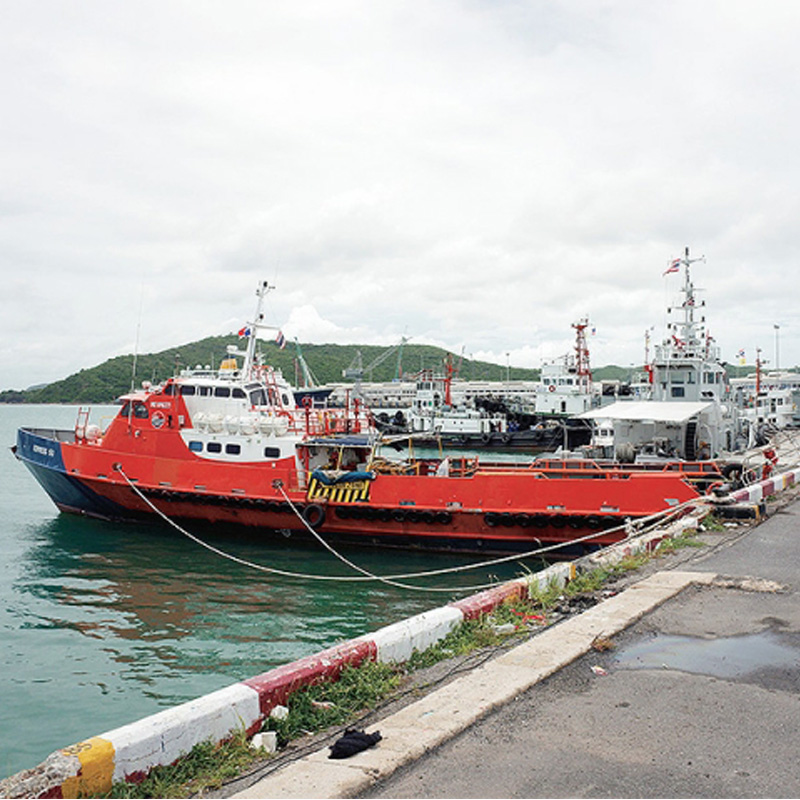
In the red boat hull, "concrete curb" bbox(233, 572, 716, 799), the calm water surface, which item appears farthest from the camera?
the red boat hull

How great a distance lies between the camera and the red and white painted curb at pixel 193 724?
357 cm

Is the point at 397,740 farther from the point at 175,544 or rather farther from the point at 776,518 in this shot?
the point at 175,544

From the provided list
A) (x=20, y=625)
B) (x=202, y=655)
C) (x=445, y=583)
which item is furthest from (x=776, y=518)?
(x=20, y=625)

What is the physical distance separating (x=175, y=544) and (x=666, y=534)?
10.9 m

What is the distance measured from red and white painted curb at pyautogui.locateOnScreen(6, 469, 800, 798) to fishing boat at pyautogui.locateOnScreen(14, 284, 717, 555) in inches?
336

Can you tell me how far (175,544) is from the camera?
54.4 ft

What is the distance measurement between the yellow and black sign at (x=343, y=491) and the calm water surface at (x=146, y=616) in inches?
46.5

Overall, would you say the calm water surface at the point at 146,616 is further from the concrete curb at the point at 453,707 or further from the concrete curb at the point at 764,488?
the concrete curb at the point at 764,488

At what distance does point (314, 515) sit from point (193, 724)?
11.4 m

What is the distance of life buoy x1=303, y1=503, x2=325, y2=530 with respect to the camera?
1531cm

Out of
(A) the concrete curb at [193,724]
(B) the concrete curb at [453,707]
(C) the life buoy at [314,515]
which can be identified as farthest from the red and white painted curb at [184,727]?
(C) the life buoy at [314,515]

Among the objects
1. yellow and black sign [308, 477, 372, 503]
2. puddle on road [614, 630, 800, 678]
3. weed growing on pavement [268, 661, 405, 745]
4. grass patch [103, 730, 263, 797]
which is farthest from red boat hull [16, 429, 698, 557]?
grass patch [103, 730, 263, 797]

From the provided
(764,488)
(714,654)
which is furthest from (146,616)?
(764,488)

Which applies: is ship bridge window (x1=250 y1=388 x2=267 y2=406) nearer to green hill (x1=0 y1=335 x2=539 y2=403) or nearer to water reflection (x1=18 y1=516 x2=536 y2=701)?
water reflection (x1=18 y1=516 x2=536 y2=701)
